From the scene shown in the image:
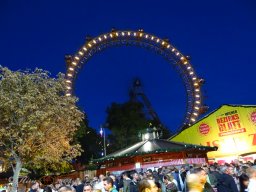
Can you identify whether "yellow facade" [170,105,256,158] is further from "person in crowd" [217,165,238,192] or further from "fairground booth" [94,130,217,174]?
"person in crowd" [217,165,238,192]

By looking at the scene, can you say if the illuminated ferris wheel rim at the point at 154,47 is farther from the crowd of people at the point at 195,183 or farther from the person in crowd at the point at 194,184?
the person in crowd at the point at 194,184

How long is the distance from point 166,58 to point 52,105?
25.8 meters

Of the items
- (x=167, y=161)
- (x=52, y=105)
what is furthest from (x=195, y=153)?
(x=52, y=105)

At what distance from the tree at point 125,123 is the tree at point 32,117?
21.7 metres

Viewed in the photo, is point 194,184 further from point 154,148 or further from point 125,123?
point 125,123

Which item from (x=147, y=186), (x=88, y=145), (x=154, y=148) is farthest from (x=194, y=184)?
(x=88, y=145)

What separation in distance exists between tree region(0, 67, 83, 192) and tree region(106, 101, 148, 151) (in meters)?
21.7

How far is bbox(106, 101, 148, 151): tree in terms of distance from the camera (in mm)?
46906

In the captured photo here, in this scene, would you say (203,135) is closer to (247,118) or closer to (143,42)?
(247,118)

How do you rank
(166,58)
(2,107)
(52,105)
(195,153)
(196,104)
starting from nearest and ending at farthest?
1. (2,107)
2. (52,105)
3. (195,153)
4. (196,104)
5. (166,58)

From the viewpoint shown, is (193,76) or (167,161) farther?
(193,76)

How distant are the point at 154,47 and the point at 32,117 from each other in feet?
90.7

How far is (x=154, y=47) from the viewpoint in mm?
46281

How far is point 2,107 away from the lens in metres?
22.1
